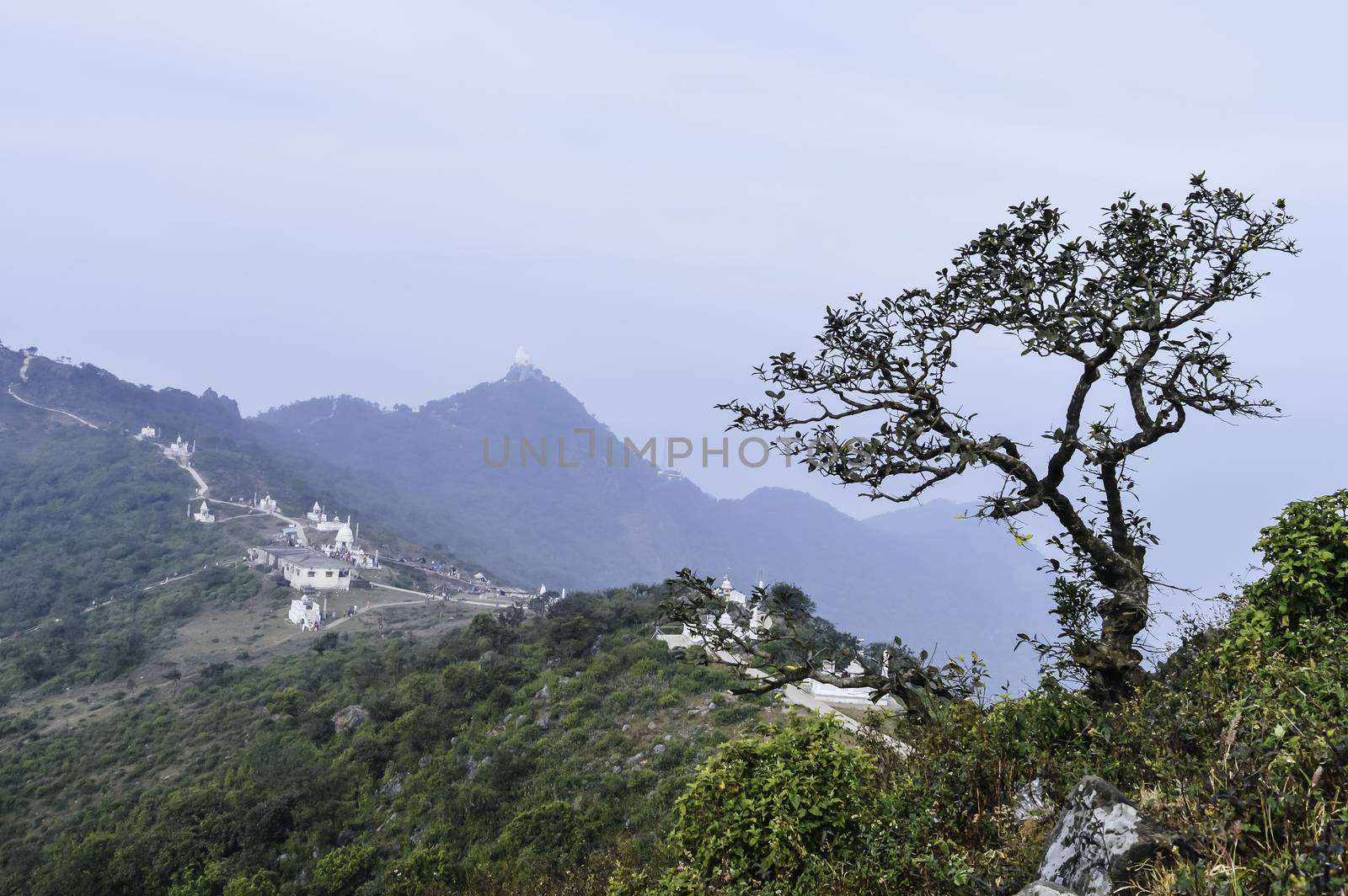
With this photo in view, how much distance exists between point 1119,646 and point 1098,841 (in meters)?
2.40

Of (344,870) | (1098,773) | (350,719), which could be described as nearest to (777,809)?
(1098,773)

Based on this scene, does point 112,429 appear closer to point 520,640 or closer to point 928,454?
point 520,640

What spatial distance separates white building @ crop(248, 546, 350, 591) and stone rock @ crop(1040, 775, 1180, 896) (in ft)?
240

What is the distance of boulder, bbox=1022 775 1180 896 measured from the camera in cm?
355

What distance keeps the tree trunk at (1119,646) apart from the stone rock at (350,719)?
29750 millimetres

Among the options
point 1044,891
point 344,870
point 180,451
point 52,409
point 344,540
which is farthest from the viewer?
point 52,409

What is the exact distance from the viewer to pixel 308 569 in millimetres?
69688

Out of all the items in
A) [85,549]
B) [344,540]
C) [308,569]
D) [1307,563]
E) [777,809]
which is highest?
[1307,563]

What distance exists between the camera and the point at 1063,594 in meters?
6.23

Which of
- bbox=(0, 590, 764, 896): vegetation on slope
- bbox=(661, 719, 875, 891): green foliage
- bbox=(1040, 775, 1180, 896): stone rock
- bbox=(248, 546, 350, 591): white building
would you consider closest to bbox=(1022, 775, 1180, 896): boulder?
bbox=(1040, 775, 1180, 896): stone rock

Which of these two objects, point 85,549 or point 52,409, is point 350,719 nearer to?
point 85,549

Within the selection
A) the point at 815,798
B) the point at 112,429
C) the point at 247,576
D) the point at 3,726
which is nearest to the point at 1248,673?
the point at 815,798

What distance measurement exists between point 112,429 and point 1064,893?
160m

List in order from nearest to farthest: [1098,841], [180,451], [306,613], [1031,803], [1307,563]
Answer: [1098,841] < [1031,803] < [1307,563] < [306,613] < [180,451]
